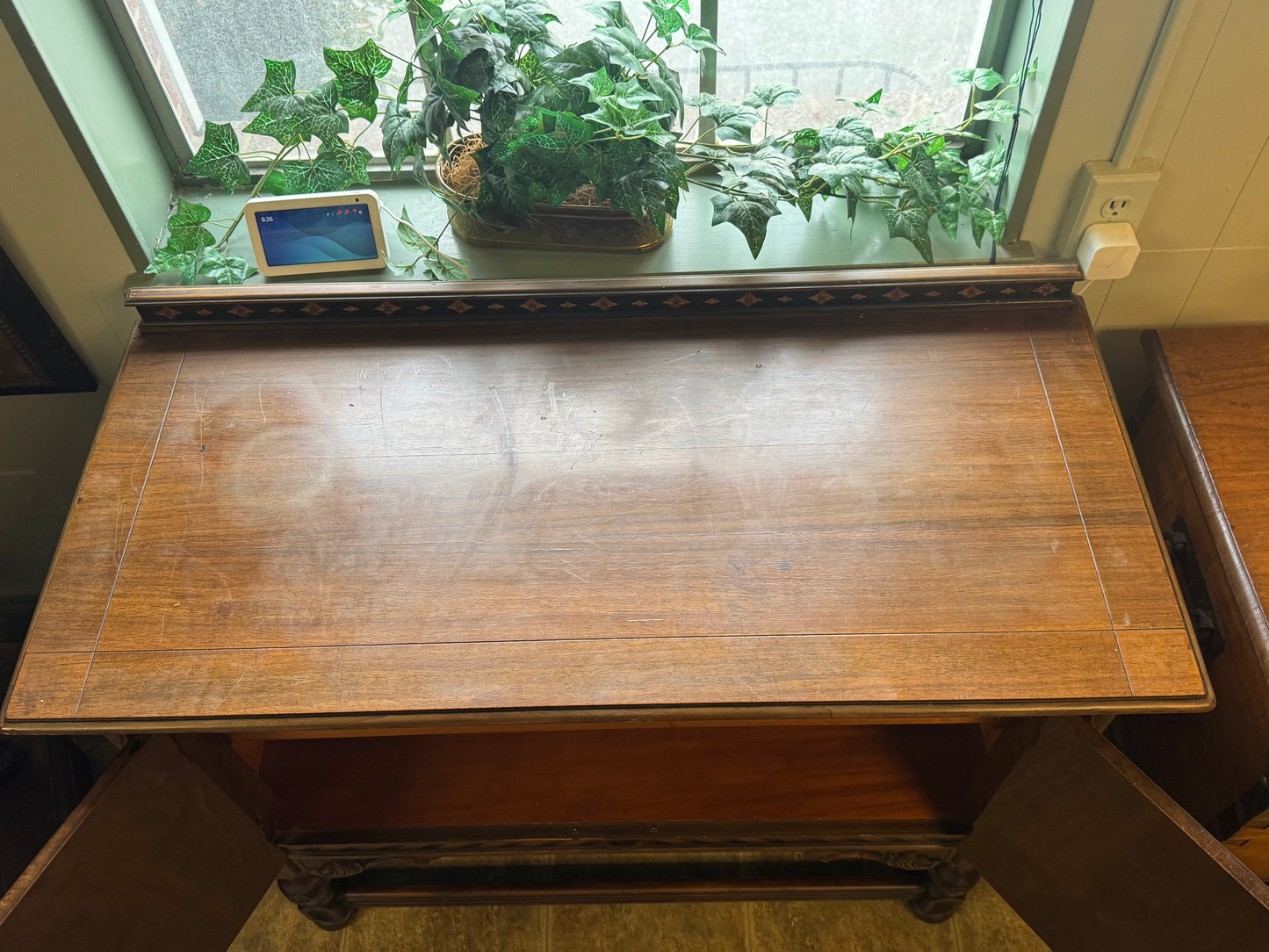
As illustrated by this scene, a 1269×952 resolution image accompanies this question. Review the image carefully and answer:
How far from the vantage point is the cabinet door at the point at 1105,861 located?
85 cm

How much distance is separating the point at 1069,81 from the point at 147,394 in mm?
1194

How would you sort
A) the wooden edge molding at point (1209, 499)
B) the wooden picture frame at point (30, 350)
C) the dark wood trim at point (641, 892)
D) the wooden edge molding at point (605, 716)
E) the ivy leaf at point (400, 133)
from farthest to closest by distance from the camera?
the dark wood trim at point (641, 892) < the wooden picture frame at point (30, 350) < the ivy leaf at point (400, 133) < the wooden edge molding at point (1209, 499) < the wooden edge molding at point (605, 716)

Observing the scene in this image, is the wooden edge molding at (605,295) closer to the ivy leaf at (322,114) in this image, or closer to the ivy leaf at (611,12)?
the ivy leaf at (322,114)

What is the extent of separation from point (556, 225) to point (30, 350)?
799 mm

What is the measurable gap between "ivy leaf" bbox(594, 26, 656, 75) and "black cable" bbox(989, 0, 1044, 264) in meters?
0.47

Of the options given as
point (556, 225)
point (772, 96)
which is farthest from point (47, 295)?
point (772, 96)

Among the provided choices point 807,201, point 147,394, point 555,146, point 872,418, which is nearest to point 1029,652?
point 872,418

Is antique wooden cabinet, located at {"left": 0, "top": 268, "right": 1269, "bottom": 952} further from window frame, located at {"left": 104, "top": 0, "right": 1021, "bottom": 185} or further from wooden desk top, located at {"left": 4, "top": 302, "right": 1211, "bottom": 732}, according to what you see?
window frame, located at {"left": 104, "top": 0, "right": 1021, "bottom": 185}

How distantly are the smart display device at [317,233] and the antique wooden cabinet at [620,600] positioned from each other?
10cm

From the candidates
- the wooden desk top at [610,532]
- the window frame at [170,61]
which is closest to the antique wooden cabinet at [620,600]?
the wooden desk top at [610,532]

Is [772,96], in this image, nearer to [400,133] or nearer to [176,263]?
[400,133]

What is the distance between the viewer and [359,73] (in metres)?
1.15

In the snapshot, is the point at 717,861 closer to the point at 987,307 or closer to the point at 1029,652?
the point at 1029,652

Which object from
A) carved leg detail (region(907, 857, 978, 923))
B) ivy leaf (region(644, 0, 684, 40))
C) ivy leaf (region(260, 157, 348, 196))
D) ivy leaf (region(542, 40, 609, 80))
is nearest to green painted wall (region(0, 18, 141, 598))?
ivy leaf (region(260, 157, 348, 196))
